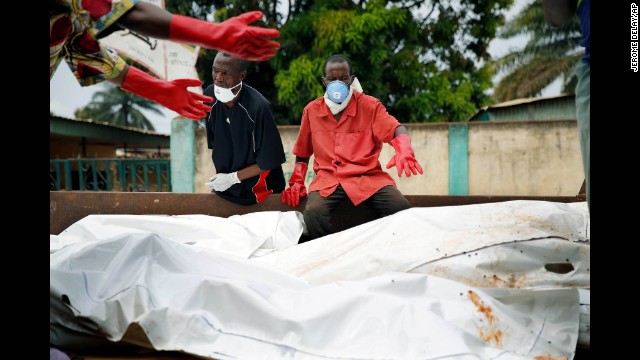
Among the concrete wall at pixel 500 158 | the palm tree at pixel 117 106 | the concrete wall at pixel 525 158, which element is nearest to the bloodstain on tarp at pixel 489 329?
the concrete wall at pixel 500 158

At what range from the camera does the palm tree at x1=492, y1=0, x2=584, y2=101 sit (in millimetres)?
15234

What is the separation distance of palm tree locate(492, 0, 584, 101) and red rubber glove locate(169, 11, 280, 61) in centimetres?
1477

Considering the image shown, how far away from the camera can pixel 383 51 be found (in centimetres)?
898

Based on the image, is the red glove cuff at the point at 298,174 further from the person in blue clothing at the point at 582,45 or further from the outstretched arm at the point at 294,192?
the person in blue clothing at the point at 582,45

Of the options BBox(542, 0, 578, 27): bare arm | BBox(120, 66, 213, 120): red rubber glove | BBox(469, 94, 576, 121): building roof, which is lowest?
BBox(120, 66, 213, 120): red rubber glove

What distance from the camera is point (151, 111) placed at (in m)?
30.0

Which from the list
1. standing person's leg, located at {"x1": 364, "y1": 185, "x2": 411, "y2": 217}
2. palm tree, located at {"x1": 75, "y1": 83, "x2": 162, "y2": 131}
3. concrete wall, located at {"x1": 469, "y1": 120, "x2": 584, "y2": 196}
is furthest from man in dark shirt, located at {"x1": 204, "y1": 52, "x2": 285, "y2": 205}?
palm tree, located at {"x1": 75, "y1": 83, "x2": 162, "y2": 131}

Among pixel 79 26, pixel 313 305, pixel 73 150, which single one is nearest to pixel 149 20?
pixel 79 26

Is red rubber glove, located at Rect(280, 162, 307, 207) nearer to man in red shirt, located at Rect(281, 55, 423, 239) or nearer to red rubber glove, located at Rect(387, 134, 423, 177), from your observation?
man in red shirt, located at Rect(281, 55, 423, 239)

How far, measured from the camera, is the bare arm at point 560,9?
76.8 inches
